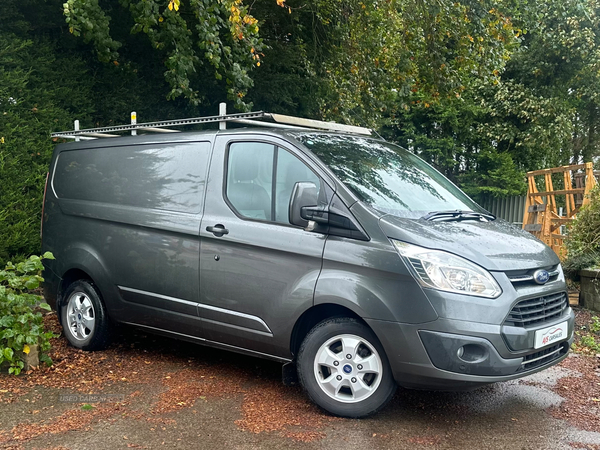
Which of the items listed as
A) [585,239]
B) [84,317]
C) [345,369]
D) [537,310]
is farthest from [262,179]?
[585,239]

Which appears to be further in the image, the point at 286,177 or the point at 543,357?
the point at 286,177

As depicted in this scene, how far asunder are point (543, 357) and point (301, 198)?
1932mm

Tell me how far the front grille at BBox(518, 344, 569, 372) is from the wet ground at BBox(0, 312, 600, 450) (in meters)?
0.44

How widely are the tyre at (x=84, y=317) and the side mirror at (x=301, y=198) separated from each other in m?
2.49

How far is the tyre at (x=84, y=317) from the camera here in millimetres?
5965

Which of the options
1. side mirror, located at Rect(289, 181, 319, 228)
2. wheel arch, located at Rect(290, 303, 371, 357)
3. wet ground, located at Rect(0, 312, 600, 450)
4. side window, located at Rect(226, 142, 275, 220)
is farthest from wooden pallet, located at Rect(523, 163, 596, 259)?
side mirror, located at Rect(289, 181, 319, 228)

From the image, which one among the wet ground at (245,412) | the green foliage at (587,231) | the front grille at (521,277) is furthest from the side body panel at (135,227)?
the green foliage at (587,231)

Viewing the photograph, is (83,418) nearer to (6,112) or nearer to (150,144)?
(150,144)

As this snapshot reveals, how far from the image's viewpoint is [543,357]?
14.2 ft

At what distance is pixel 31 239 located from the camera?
8.62 m

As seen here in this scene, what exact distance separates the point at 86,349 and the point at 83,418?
1.74m

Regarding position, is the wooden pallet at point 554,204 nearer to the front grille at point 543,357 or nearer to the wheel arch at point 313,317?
the front grille at point 543,357

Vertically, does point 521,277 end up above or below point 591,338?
above

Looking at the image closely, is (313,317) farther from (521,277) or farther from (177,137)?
(177,137)
